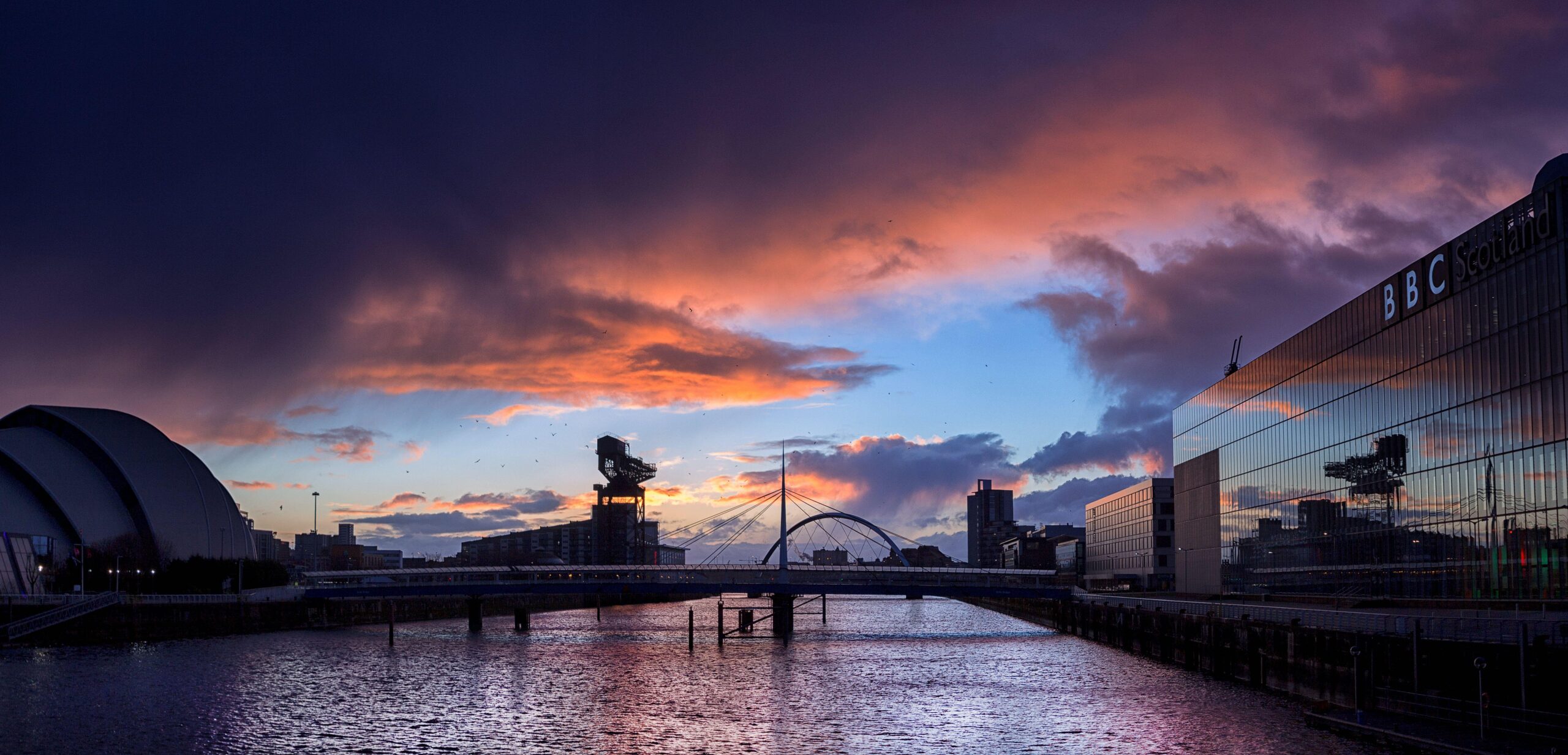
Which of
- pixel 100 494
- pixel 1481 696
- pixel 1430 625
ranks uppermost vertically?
pixel 100 494

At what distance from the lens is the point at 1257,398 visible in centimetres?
8519

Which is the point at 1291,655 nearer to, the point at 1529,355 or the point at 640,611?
the point at 1529,355

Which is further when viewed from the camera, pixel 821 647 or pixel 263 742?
pixel 821 647

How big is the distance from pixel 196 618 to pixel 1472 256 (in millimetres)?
87910

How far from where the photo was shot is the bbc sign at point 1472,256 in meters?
49.9

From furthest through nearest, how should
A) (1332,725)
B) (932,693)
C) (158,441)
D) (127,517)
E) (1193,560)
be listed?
(158,441), (127,517), (1193,560), (932,693), (1332,725)

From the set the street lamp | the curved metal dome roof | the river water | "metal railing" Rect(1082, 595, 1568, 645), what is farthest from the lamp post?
the curved metal dome roof

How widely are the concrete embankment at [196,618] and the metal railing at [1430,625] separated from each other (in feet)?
235

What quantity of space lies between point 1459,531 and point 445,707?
45454mm

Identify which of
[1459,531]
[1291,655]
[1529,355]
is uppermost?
[1529,355]

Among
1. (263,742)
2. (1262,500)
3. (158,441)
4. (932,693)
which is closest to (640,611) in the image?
(158,441)

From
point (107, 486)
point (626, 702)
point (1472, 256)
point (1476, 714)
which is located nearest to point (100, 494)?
point (107, 486)

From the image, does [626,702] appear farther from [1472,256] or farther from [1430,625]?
[1472,256]

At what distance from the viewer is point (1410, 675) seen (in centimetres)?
4012
